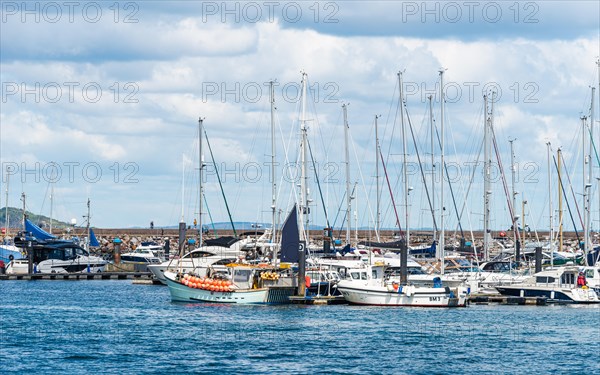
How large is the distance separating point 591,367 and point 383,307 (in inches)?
879

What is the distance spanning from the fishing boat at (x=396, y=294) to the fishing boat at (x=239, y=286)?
3.61 meters

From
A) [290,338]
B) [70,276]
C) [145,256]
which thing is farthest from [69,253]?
[290,338]

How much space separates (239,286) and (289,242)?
4136mm

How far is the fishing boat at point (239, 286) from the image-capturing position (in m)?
71.2

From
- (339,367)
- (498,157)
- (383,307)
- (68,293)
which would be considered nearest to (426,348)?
(339,367)

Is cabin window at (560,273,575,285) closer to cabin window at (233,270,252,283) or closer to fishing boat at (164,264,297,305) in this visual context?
fishing boat at (164,264,297,305)

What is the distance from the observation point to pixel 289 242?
240 ft

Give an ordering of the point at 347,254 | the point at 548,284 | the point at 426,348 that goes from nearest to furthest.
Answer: the point at 426,348 → the point at 548,284 → the point at 347,254

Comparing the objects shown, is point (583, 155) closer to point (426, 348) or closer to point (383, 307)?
point (383, 307)

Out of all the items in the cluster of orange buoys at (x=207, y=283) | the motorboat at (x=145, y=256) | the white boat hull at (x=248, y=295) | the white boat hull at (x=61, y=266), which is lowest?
the white boat hull at (x=248, y=295)

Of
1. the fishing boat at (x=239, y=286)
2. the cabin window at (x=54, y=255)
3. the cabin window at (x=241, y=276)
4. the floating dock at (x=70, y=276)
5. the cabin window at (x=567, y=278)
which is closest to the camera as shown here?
the fishing boat at (x=239, y=286)

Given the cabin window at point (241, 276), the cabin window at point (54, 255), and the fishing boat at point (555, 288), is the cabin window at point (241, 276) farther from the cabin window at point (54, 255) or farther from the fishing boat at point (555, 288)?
the cabin window at point (54, 255)

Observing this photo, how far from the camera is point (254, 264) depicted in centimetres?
7450

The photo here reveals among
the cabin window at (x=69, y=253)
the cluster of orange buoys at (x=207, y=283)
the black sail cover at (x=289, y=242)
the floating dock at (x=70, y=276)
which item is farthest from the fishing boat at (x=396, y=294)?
the cabin window at (x=69, y=253)
